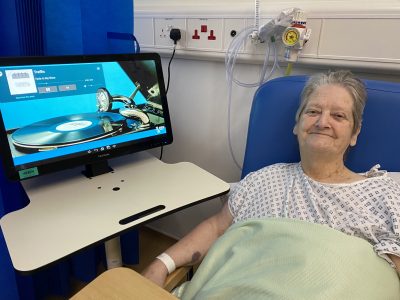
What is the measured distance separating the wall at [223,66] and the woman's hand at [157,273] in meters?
0.86

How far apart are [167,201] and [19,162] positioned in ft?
1.64

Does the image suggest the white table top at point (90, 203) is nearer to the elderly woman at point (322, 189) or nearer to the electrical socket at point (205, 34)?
the elderly woman at point (322, 189)

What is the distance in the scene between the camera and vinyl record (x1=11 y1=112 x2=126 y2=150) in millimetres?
1082

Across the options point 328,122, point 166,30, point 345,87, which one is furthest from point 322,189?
point 166,30

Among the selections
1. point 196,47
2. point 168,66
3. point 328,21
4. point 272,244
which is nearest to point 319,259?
point 272,244

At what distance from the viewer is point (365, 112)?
45.3 inches

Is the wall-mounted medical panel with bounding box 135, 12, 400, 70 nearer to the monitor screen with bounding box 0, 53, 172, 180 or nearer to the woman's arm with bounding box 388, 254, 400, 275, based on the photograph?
the monitor screen with bounding box 0, 53, 172, 180

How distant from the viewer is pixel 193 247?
1165mm

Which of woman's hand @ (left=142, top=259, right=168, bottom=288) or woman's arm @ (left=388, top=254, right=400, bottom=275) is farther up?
woman's arm @ (left=388, top=254, right=400, bottom=275)

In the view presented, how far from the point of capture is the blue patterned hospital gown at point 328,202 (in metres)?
1.00

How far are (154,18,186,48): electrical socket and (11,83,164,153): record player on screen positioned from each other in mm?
480

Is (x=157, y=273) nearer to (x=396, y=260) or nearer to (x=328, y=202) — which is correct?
(x=328, y=202)

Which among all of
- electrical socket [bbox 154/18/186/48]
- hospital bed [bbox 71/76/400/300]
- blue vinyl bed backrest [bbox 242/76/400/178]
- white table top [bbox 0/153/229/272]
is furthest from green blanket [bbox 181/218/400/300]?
electrical socket [bbox 154/18/186/48]

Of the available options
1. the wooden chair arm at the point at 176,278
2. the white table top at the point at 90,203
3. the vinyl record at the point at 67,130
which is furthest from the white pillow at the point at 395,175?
the vinyl record at the point at 67,130
